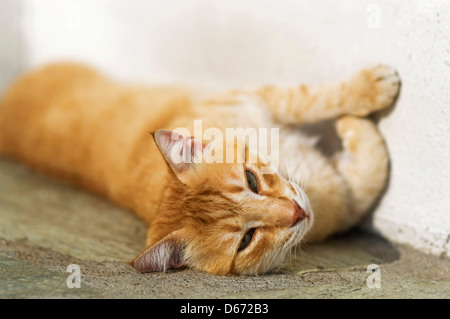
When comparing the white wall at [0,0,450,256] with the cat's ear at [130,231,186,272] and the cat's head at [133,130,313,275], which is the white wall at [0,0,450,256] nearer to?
the cat's head at [133,130,313,275]

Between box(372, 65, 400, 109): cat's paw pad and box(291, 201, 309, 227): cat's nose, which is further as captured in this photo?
box(372, 65, 400, 109): cat's paw pad

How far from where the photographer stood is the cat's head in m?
1.89

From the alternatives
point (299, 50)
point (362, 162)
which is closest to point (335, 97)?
point (362, 162)

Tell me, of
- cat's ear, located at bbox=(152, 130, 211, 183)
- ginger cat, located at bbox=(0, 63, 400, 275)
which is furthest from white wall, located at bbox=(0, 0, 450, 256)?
cat's ear, located at bbox=(152, 130, 211, 183)

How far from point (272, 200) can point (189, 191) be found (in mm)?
343

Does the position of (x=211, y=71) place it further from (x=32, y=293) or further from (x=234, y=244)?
(x=32, y=293)

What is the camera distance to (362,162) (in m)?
2.40

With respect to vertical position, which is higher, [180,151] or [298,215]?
[180,151]

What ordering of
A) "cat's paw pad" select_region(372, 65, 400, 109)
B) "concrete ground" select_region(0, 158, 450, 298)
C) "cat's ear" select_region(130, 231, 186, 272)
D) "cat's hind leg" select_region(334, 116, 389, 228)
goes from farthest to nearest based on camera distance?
"cat's hind leg" select_region(334, 116, 389, 228) → "cat's paw pad" select_region(372, 65, 400, 109) → "cat's ear" select_region(130, 231, 186, 272) → "concrete ground" select_region(0, 158, 450, 298)

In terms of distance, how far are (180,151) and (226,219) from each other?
34 centimetres

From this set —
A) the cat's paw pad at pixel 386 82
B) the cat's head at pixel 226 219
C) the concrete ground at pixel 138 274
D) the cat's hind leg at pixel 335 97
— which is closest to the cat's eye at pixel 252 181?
the cat's head at pixel 226 219

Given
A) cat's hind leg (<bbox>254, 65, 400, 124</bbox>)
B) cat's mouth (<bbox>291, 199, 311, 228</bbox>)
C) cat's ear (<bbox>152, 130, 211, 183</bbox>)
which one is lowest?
cat's mouth (<bbox>291, 199, 311, 228</bbox>)

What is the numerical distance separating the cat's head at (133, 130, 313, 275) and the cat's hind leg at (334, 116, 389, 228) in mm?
526

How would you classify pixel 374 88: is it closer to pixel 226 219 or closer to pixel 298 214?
pixel 298 214
